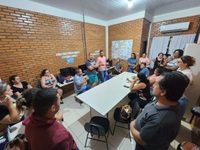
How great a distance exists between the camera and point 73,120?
2.25 metres

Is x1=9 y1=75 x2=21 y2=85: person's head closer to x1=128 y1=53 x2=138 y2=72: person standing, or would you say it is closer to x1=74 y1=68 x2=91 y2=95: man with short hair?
x1=74 y1=68 x2=91 y2=95: man with short hair

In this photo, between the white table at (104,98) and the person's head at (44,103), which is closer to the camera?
the person's head at (44,103)

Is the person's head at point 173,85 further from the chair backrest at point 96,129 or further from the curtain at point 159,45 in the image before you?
the curtain at point 159,45

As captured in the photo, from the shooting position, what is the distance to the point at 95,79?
353cm

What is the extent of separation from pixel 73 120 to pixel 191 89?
2854mm

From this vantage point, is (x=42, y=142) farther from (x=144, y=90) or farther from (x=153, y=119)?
(x=144, y=90)

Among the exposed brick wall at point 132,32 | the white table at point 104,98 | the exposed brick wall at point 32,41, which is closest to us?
the white table at point 104,98

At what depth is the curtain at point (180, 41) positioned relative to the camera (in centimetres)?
349

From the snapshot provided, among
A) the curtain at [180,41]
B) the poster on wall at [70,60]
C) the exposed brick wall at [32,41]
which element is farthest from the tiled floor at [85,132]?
the curtain at [180,41]

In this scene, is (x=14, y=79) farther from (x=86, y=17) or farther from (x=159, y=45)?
(x=159, y=45)

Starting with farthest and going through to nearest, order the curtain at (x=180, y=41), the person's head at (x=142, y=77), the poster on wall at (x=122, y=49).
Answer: the poster on wall at (x=122, y=49)
the curtain at (x=180, y=41)
the person's head at (x=142, y=77)

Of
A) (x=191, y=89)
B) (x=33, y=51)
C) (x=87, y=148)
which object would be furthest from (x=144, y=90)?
(x=33, y=51)

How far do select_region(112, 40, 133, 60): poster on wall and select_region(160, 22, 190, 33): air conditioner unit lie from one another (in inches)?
55.9

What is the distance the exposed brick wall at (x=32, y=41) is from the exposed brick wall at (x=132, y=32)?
195 cm
